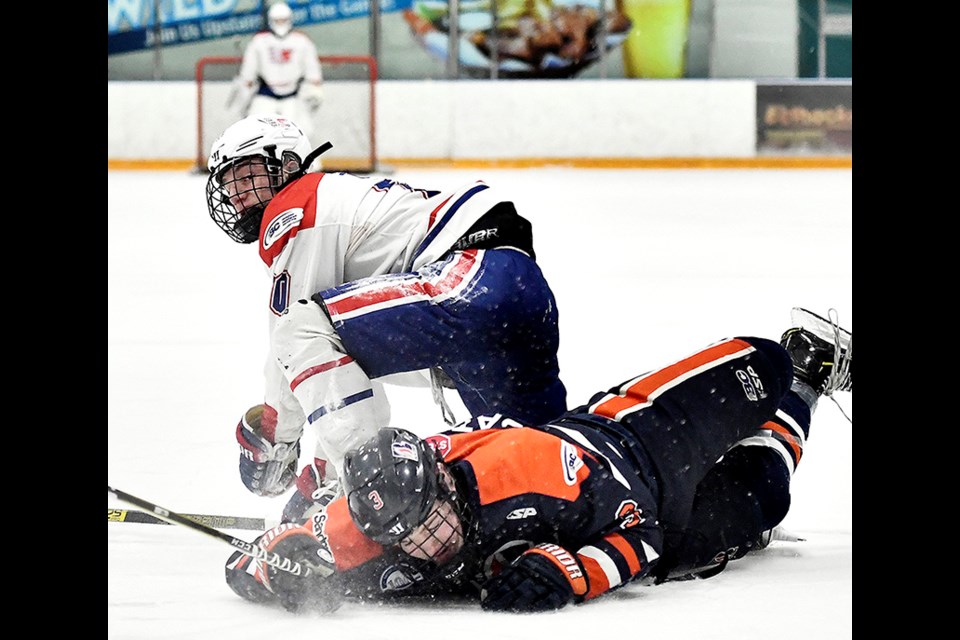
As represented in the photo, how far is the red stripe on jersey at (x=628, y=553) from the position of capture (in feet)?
8.48

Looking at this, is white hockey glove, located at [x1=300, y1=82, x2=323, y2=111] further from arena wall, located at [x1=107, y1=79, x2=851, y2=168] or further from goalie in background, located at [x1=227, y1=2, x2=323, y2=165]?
arena wall, located at [x1=107, y1=79, x2=851, y2=168]

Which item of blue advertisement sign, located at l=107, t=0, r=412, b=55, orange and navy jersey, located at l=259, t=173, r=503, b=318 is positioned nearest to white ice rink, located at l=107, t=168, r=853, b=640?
orange and navy jersey, located at l=259, t=173, r=503, b=318

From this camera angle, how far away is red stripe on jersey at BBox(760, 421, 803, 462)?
10.3 ft

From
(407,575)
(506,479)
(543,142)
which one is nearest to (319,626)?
(407,575)

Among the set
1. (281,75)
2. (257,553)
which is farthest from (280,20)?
(257,553)

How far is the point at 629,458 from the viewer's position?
2.72 m

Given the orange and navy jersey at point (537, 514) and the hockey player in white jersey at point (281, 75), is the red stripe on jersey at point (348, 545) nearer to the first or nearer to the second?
the orange and navy jersey at point (537, 514)

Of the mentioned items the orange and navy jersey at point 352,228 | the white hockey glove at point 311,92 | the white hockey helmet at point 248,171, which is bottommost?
the orange and navy jersey at point 352,228

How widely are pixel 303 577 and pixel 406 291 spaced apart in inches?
31.6

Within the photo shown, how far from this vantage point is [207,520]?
322cm

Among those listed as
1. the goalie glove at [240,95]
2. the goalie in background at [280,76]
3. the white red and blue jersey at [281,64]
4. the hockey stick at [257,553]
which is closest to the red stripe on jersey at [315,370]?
the hockey stick at [257,553]

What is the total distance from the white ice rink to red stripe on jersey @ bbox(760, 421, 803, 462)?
16cm
